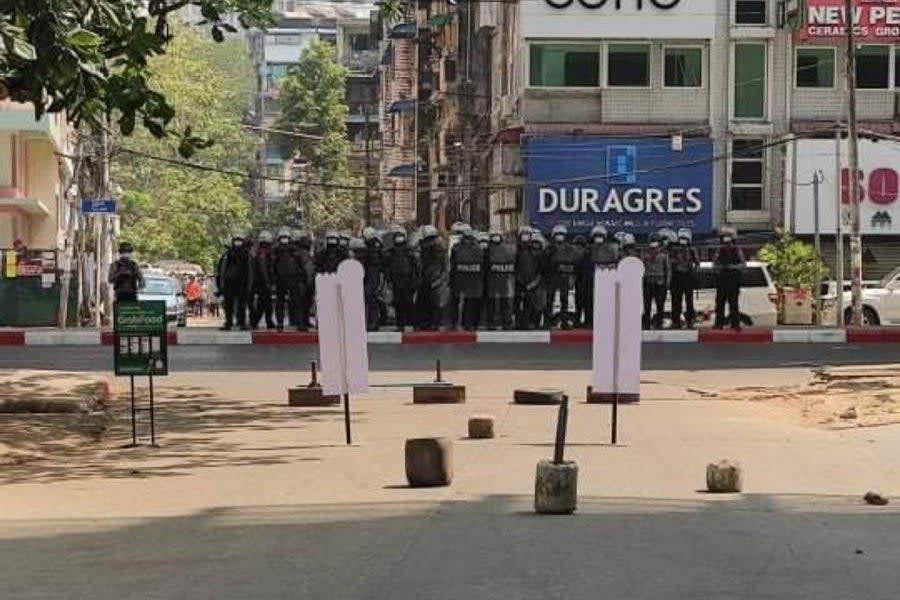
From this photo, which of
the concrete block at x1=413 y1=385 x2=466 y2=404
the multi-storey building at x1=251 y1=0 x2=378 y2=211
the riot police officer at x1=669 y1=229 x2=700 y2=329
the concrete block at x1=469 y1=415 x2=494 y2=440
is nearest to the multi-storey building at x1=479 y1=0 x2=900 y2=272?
the riot police officer at x1=669 y1=229 x2=700 y2=329

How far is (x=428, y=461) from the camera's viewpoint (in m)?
10.2

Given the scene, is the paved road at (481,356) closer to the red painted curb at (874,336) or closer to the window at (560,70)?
the red painted curb at (874,336)

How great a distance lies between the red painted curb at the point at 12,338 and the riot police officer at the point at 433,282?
684cm

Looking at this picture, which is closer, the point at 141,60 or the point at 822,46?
the point at 141,60

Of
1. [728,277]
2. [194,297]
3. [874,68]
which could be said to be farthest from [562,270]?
[194,297]

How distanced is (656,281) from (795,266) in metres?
11.7

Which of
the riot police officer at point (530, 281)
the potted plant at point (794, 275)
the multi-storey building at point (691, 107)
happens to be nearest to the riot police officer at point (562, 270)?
the riot police officer at point (530, 281)

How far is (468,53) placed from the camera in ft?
187

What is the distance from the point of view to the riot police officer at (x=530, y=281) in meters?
24.0

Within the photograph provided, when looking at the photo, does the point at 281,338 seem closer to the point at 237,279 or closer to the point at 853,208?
the point at 237,279

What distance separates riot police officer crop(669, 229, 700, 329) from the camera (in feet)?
80.1

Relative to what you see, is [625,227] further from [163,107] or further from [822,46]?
[163,107]

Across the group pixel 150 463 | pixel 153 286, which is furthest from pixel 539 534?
pixel 153 286

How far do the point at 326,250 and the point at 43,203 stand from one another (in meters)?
21.3
